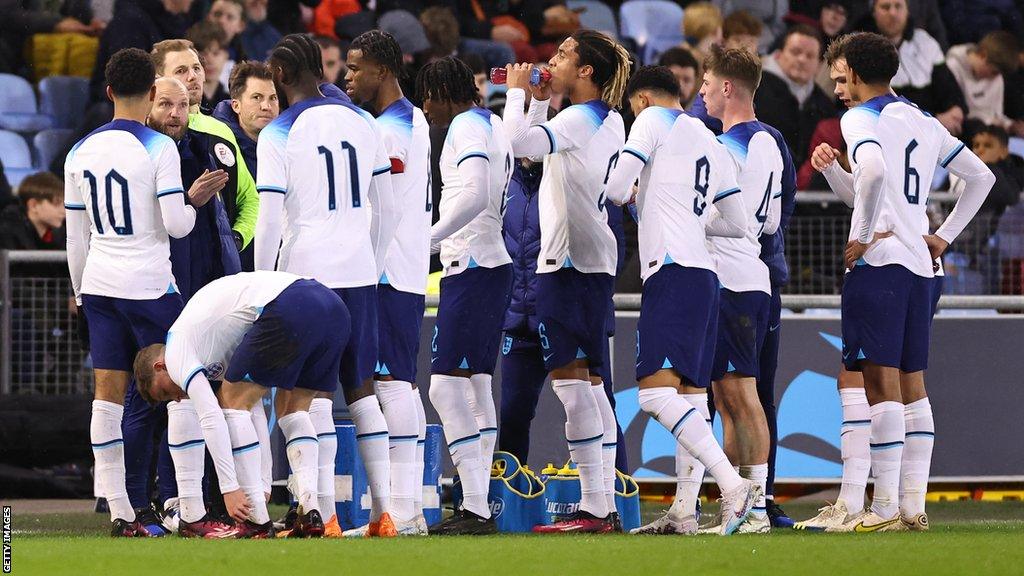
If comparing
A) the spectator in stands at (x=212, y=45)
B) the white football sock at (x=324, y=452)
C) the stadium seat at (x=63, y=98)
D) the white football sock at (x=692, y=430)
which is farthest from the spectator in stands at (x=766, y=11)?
the white football sock at (x=324, y=452)

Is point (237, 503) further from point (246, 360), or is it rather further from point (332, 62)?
point (332, 62)

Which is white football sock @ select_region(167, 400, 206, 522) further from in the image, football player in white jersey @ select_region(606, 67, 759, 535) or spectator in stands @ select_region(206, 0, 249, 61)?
spectator in stands @ select_region(206, 0, 249, 61)

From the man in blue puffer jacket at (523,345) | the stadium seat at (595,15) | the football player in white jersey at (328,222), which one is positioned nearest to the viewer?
the football player in white jersey at (328,222)

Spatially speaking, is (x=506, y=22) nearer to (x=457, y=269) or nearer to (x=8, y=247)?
(x=8, y=247)

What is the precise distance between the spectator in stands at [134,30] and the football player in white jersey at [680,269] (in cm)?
694

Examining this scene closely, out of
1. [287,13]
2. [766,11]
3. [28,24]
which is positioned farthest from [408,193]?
[766,11]

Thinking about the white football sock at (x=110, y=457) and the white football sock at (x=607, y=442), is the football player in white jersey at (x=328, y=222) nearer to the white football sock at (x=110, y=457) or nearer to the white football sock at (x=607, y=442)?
the white football sock at (x=110, y=457)

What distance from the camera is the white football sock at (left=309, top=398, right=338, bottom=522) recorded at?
7453 mm

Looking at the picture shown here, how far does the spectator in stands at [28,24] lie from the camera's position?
48.0 feet

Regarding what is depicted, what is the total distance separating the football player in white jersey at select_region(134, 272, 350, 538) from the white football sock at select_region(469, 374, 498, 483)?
1287mm

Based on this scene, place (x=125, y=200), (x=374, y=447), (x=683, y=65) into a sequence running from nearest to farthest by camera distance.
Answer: (x=374, y=447), (x=125, y=200), (x=683, y=65)

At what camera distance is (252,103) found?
9.32 metres

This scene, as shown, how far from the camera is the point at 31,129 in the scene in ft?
46.7

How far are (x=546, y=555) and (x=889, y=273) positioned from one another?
2.69 m
